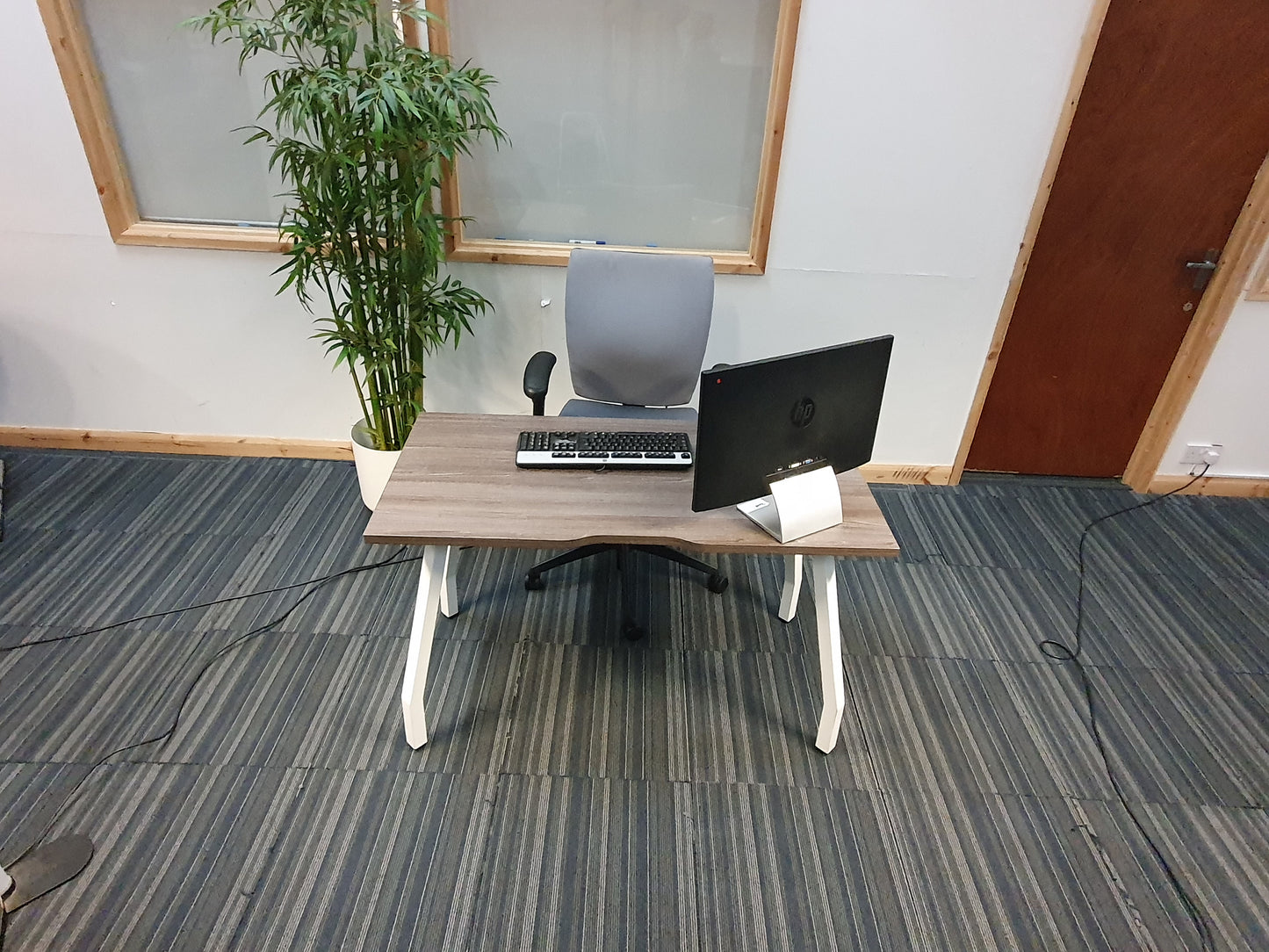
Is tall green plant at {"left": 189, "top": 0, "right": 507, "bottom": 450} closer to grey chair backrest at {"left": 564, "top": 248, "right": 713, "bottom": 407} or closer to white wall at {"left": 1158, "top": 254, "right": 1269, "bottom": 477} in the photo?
grey chair backrest at {"left": 564, "top": 248, "right": 713, "bottom": 407}

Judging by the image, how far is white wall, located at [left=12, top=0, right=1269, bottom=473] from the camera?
232cm

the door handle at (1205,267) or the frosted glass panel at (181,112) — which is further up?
the frosted glass panel at (181,112)

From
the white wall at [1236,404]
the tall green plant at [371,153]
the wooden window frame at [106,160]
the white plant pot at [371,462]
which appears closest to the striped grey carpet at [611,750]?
the white plant pot at [371,462]

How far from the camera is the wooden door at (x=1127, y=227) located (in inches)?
93.5

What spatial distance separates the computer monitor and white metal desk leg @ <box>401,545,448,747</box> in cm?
65

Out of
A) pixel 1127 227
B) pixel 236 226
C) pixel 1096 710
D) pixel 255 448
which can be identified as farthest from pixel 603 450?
pixel 1127 227

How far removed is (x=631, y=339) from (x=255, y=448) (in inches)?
69.1

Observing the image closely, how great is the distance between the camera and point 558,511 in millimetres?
1600

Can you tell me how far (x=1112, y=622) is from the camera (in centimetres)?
244

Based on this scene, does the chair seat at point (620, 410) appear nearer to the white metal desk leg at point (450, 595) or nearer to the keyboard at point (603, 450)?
the keyboard at point (603, 450)

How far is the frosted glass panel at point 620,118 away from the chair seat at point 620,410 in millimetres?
657

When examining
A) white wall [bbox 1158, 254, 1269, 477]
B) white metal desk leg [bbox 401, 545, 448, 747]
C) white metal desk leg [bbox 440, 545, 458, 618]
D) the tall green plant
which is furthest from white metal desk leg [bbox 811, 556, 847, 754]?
white wall [bbox 1158, 254, 1269, 477]

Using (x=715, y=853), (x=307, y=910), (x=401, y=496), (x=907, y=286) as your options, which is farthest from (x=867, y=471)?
(x=307, y=910)

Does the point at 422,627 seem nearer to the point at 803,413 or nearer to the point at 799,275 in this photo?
the point at 803,413
